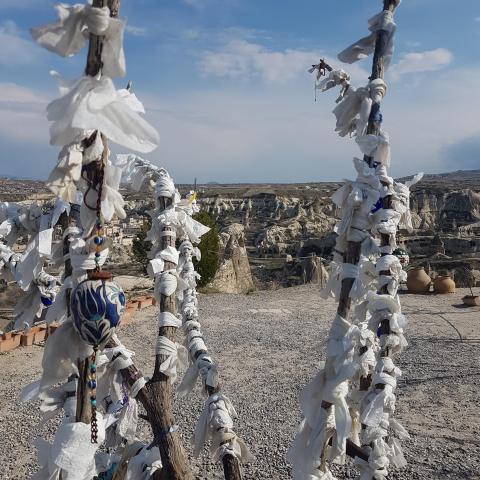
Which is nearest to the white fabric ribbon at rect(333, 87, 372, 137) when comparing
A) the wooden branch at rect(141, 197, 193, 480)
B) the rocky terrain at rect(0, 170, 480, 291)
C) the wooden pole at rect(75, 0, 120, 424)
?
the wooden pole at rect(75, 0, 120, 424)

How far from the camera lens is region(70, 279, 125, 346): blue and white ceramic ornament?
192cm

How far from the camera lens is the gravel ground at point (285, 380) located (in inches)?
222

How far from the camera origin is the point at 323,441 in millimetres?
2434

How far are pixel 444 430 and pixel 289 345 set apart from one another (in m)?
4.25

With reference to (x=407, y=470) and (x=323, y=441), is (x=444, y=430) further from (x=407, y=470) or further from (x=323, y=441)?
(x=323, y=441)

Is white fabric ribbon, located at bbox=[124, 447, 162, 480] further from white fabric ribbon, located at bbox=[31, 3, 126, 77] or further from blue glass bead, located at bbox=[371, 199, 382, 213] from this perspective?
white fabric ribbon, located at bbox=[31, 3, 126, 77]

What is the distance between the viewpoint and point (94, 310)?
1914 millimetres

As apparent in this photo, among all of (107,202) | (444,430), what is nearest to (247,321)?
(444,430)

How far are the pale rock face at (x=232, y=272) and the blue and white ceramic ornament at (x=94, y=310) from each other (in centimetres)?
1391

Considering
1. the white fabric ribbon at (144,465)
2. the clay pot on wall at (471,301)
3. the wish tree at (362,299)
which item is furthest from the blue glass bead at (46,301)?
the clay pot on wall at (471,301)

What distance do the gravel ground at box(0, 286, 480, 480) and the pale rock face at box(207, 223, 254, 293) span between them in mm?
1973

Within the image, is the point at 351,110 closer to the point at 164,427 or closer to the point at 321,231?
the point at 164,427

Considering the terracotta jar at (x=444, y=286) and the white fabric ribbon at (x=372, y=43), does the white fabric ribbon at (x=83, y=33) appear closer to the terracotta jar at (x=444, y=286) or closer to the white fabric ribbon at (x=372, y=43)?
the white fabric ribbon at (x=372, y=43)

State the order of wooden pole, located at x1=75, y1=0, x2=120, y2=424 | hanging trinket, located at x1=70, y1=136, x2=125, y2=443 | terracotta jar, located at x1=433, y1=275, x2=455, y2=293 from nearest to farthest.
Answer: wooden pole, located at x1=75, y1=0, x2=120, y2=424
hanging trinket, located at x1=70, y1=136, x2=125, y2=443
terracotta jar, located at x1=433, y1=275, x2=455, y2=293
